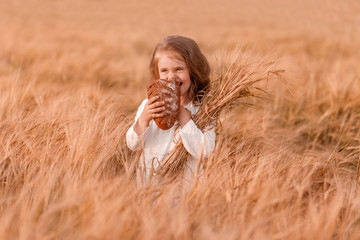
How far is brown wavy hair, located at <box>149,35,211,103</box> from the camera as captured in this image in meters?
1.58

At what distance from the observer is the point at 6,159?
1.34 meters

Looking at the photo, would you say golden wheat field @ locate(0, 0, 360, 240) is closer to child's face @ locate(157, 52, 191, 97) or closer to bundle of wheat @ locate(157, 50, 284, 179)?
bundle of wheat @ locate(157, 50, 284, 179)

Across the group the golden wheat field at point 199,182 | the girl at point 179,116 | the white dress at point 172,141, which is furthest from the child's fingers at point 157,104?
the golden wheat field at point 199,182

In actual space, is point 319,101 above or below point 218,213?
below

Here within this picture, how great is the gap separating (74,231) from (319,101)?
236 cm

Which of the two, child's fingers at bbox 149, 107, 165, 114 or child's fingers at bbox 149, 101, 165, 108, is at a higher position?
child's fingers at bbox 149, 101, 165, 108

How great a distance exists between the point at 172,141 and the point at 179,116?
0.13 metres

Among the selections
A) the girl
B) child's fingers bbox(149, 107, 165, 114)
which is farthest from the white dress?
child's fingers bbox(149, 107, 165, 114)

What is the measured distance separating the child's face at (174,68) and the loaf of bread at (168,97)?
10 centimetres

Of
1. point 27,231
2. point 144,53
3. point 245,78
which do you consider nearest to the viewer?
point 27,231

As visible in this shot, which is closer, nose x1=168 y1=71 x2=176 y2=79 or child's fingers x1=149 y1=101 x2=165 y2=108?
child's fingers x1=149 y1=101 x2=165 y2=108

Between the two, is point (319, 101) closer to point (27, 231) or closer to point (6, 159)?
point (6, 159)

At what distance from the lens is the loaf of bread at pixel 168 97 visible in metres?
1.42

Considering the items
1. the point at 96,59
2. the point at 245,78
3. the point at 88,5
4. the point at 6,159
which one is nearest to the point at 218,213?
the point at 245,78
